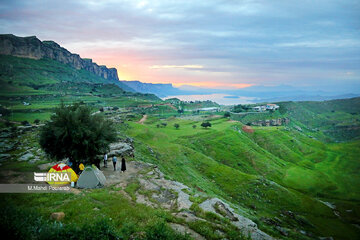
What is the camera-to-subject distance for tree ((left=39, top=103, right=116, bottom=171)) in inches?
960

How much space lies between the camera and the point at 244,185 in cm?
5547

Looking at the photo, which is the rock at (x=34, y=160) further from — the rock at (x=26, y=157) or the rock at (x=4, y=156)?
the rock at (x=4, y=156)

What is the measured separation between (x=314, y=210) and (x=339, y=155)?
8816cm

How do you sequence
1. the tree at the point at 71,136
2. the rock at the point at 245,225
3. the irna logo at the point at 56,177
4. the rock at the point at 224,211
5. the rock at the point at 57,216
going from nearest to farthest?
the rock at the point at 57,216 → the rock at the point at 245,225 → the rock at the point at 224,211 → the irna logo at the point at 56,177 → the tree at the point at 71,136

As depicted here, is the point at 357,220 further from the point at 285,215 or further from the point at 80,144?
the point at 80,144

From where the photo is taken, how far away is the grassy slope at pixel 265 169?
49281 mm

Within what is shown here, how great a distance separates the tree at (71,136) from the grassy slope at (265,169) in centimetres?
1692

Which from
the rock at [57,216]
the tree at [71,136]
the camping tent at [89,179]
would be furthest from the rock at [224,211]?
the tree at [71,136]

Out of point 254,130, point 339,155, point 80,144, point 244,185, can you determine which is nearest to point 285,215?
point 244,185

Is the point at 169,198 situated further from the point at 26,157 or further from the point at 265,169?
the point at 265,169

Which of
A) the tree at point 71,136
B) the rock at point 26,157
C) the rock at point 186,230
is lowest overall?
the rock at point 186,230

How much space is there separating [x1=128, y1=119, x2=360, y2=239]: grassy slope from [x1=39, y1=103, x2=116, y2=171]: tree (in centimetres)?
1692

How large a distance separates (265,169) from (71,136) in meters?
74.2

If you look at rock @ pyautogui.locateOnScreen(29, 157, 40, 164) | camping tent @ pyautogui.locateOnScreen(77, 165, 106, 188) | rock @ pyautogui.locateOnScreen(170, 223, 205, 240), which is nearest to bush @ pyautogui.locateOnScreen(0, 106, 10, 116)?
rock @ pyautogui.locateOnScreen(29, 157, 40, 164)
